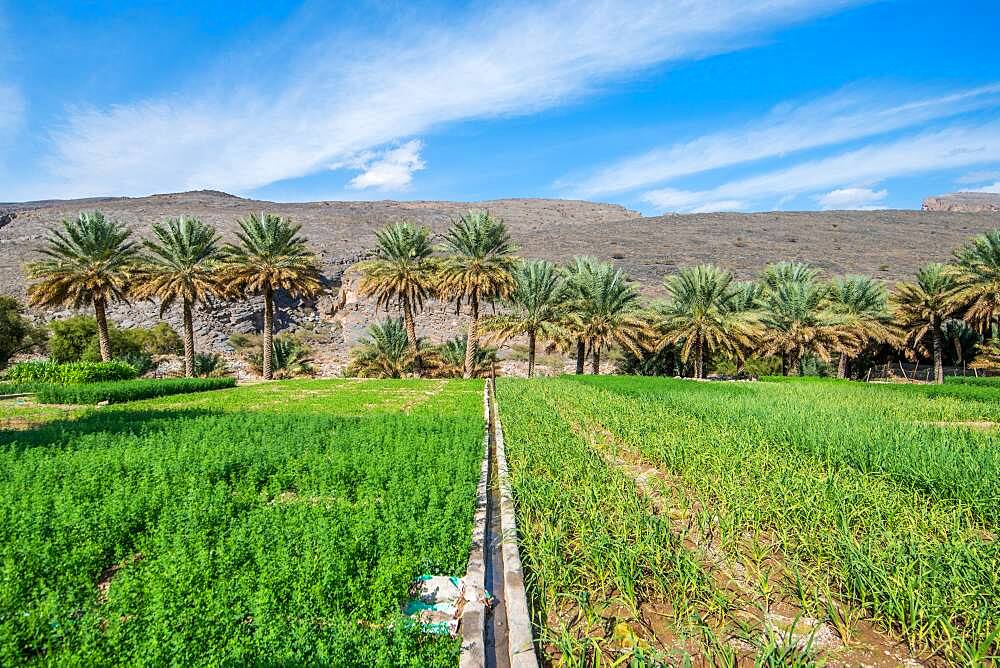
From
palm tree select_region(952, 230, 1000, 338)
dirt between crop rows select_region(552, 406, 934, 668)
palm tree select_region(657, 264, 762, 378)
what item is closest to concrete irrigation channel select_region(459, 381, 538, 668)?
dirt between crop rows select_region(552, 406, 934, 668)

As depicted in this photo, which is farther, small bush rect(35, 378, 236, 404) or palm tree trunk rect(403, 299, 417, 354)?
palm tree trunk rect(403, 299, 417, 354)

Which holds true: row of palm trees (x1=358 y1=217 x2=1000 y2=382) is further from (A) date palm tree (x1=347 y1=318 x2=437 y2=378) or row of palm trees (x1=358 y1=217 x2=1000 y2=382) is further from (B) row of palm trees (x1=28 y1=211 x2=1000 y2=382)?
(A) date palm tree (x1=347 y1=318 x2=437 y2=378)

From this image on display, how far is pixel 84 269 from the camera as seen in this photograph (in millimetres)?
24406

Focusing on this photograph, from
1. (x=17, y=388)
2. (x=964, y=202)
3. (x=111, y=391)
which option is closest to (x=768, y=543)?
(x=111, y=391)

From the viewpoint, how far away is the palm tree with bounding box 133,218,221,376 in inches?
1000

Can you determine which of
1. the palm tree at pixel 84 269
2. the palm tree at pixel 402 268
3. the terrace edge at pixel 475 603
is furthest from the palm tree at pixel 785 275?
the palm tree at pixel 84 269

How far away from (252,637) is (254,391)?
62.9ft

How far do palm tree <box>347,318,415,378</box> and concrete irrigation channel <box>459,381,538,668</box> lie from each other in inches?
929

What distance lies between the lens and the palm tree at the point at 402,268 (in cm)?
2727

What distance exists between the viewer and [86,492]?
5836mm

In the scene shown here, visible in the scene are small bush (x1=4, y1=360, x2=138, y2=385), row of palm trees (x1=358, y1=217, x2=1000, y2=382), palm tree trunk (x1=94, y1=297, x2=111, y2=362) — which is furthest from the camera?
row of palm trees (x1=358, y1=217, x2=1000, y2=382)

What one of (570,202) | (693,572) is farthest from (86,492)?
(570,202)

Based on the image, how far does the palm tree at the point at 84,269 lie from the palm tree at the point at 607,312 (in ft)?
73.3

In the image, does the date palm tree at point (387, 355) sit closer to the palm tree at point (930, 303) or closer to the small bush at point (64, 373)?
the small bush at point (64, 373)
